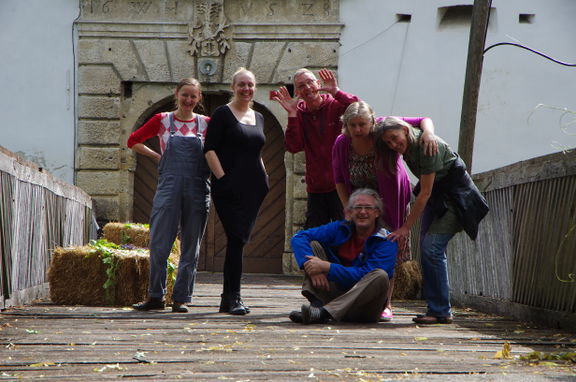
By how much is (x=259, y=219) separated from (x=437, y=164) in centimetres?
857

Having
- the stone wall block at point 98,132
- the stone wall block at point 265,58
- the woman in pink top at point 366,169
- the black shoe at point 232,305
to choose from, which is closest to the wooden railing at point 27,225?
the black shoe at point 232,305

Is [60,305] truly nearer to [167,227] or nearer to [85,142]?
[167,227]

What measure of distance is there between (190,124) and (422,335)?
234 centimetres

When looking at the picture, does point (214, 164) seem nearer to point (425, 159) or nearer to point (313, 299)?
point (313, 299)

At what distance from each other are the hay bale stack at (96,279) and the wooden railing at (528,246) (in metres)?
2.36

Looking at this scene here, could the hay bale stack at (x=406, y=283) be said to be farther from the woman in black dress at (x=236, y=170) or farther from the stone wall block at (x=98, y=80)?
the stone wall block at (x=98, y=80)

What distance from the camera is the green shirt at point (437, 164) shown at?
5.40 meters

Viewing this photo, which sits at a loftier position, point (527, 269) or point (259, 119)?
point (259, 119)

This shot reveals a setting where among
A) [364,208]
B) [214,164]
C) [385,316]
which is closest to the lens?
[364,208]

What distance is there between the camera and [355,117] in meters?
5.50

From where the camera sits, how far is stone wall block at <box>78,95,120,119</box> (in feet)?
43.8

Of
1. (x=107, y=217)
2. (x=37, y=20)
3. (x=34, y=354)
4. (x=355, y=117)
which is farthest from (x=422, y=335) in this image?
(x=37, y=20)

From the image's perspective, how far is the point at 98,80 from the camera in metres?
13.3

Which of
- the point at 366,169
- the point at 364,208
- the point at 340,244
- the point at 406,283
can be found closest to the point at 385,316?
the point at 340,244
